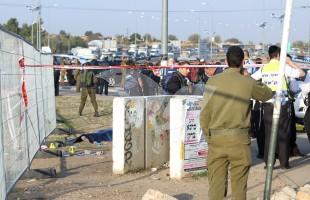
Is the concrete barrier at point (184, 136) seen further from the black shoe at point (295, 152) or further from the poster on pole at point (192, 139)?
the black shoe at point (295, 152)

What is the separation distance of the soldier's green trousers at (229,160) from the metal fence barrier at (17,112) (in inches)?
87.2

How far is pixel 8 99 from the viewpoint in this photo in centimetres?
743

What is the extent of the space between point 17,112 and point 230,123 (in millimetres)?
3297

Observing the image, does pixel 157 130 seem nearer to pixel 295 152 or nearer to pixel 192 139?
pixel 192 139

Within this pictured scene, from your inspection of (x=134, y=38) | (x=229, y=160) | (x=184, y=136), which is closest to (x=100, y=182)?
(x=184, y=136)

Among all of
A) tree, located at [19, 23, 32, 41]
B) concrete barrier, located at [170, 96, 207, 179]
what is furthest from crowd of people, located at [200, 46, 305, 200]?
tree, located at [19, 23, 32, 41]

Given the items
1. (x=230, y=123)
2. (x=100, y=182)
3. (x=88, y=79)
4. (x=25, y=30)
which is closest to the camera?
(x=230, y=123)

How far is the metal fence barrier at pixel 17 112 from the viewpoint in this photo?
22.9 ft

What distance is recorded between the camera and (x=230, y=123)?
20.2 feet

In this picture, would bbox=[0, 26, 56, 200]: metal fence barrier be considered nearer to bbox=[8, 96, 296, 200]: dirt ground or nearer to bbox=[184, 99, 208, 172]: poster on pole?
bbox=[8, 96, 296, 200]: dirt ground

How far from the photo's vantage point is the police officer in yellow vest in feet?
20.2

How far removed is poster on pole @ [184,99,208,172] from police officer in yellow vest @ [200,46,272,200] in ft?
9.13

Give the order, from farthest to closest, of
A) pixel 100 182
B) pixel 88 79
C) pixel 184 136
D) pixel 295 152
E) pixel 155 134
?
pixel 88 79
pixel 295 152
pixel 155 134
pixel 184 136
pixel 100 182

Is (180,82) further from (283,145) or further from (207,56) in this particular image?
(207,56)
